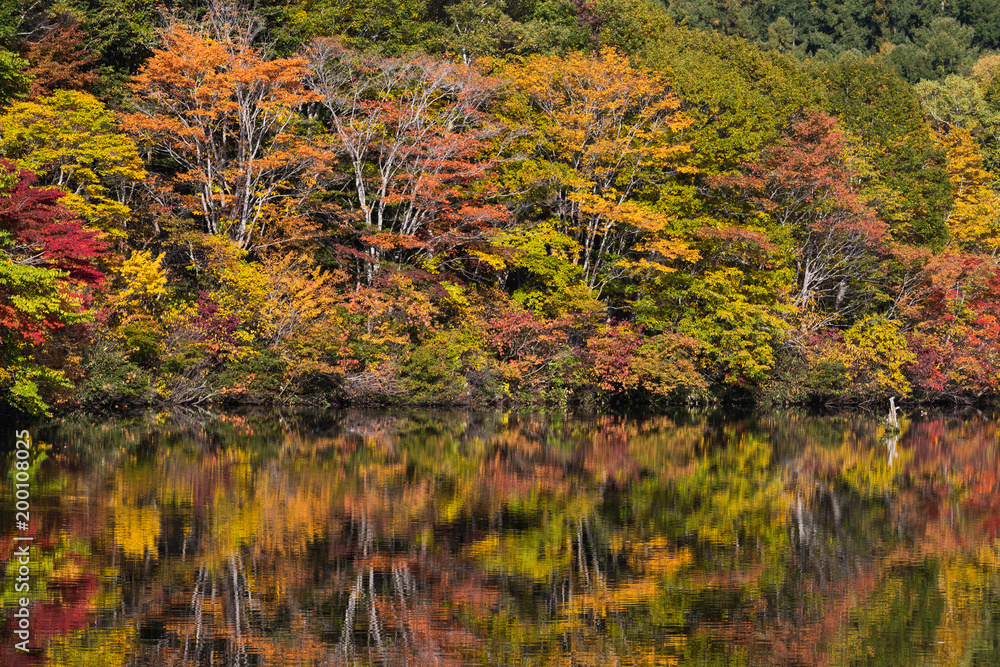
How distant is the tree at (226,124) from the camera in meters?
32.9

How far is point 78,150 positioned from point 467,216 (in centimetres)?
1241

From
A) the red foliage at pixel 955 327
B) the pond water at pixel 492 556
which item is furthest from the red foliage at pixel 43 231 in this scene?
the red foliage at pixel 955 327

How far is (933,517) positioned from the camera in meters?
15.8

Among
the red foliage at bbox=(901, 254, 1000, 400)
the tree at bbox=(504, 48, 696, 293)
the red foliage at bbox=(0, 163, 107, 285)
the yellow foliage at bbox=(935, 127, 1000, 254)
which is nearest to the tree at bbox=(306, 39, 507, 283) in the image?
the tree at bbox=(504, 48, 696, 293)

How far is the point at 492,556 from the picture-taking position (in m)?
12.2

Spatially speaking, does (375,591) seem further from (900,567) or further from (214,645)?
(900,567)

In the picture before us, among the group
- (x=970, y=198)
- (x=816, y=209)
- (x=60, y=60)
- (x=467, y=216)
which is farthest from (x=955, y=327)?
(x=60, y=60)

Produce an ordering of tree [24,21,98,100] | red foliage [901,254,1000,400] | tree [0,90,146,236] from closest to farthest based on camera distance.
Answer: tree [0,90,146,236]
tree [24,21,98,100]
red foliage [901,254,1000,400]

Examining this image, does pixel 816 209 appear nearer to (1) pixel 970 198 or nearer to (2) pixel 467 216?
(1) pixel 970 198

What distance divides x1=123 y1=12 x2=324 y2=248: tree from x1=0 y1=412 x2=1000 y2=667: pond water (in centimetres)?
1308

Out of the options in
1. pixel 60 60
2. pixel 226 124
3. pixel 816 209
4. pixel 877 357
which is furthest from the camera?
pixel 816 209

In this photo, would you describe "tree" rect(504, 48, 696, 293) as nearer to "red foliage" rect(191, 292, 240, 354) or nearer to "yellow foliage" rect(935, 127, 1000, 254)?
"red foliage" rect(191, 292, 240, 354)

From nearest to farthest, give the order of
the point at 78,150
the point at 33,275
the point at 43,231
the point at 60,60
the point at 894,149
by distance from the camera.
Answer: the point at 33,275 < the point at 43,231 < the point at 78,150 < the point at 60,60 < the point at 894,149

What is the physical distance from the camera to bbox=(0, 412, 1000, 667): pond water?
9023 mm
